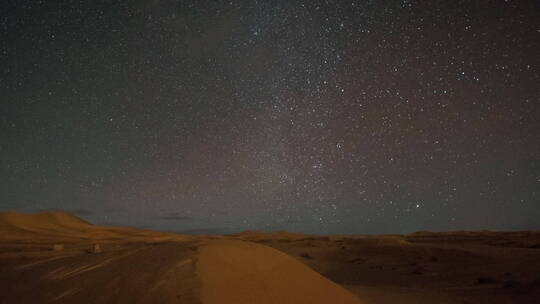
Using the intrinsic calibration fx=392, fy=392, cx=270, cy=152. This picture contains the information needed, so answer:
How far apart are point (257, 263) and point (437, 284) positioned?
31.2ft

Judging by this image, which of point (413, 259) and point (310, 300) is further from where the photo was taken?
point (413, 259)

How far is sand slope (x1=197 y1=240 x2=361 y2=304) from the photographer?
29.7 ft

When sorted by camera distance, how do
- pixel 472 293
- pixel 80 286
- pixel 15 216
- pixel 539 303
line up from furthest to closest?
pixel 15 216 → pixel 472 293 → pixel 539 303 → pixel 80 286

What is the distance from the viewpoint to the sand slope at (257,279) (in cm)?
904

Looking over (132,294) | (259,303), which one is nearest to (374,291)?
(259,303)

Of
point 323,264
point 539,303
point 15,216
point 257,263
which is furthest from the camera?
point 15,216

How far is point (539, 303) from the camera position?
40.3 feet

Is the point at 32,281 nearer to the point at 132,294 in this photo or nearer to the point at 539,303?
the point at 132,294

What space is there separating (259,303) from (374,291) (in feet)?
23.0

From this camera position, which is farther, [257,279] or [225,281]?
[257,279]

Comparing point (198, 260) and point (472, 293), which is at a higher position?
point (198, 260)

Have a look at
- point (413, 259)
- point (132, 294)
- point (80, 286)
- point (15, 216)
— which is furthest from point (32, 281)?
point (15, 216)

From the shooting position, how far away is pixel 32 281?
11.8m

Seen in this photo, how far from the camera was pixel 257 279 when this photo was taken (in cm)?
1027
